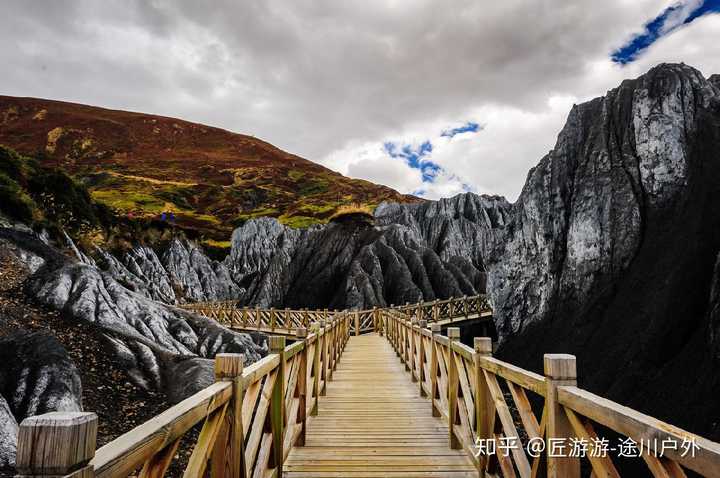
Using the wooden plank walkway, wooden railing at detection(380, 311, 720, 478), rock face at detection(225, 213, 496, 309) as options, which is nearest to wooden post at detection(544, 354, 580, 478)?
wooden railing at detection(380, 311, 720, 478)

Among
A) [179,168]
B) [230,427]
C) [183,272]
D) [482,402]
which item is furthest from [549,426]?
[179,168]

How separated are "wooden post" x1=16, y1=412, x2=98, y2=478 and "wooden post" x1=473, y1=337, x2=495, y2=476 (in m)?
3.69

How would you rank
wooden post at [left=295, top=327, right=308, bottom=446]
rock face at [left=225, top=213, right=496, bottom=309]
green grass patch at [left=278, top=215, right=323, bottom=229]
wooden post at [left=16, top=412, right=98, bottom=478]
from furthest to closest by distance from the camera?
green grass patch at [left=278, top=215, right=323, bottom=229] < rock face at [left=225, top=213, right=496, bottom=309] < wooden post at [left=295, top=327, right=308, bottom=446] < wooden post at [left=16, top=412, right=98, bottom=478]

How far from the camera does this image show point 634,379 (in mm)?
13133

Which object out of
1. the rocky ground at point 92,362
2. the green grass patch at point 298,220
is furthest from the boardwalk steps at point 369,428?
the green grass patch at point 298,220

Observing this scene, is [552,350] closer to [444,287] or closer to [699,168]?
[699,168]


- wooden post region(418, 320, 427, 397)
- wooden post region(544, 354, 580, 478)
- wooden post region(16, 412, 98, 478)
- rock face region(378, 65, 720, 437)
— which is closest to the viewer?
wooden post region(16, 412, 98, 478)

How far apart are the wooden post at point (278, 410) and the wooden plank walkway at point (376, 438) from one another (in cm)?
44

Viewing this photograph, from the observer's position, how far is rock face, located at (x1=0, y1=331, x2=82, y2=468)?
6605mm

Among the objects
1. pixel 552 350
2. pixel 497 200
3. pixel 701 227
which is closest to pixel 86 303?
pixel 552 350

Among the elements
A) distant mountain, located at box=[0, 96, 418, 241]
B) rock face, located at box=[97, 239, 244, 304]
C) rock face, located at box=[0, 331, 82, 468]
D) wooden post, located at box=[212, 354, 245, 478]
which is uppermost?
distant mountain, located at box=[0, 96, 418, 241]

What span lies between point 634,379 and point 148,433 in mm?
15398

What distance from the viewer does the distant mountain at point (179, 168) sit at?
82.0m

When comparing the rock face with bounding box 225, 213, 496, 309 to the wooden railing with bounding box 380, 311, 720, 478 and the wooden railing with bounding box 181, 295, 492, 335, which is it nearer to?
the wooden railing with bounding box 181, 295, 492, 335
